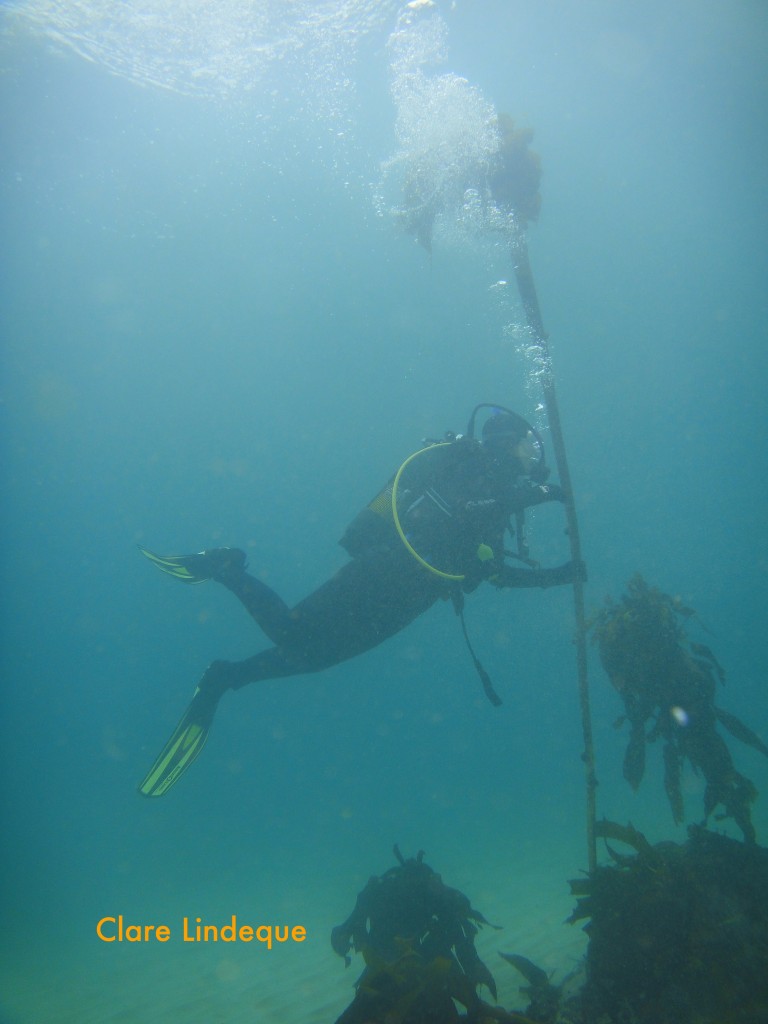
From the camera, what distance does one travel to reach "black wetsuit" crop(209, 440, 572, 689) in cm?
493

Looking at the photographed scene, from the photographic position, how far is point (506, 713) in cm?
5244

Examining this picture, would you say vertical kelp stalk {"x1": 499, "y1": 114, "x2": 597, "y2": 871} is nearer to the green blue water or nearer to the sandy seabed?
the green blue water

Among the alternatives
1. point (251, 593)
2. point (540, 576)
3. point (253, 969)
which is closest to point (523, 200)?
point (540, 576)

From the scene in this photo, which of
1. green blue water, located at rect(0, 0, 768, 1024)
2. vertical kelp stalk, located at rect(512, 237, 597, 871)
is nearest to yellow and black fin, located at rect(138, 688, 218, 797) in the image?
vertical kelp stalk, located at rect(512, 237, 597, 871)

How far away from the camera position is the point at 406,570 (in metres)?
5.22

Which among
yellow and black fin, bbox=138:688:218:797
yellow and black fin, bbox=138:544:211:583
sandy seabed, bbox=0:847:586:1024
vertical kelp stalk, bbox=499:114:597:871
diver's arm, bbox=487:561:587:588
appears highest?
vertical kelp stalk, bbox=499:114:597:871

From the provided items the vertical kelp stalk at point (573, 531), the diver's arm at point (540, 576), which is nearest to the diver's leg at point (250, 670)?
the diver's arm at point (540, 576)

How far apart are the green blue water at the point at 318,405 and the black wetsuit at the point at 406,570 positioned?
75.4 inches

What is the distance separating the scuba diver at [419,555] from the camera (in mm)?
4926

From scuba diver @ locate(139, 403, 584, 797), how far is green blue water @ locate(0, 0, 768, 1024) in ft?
6.16

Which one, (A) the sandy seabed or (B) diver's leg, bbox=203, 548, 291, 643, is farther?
(A) the sandy seabed

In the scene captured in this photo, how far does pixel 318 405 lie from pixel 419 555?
160ft

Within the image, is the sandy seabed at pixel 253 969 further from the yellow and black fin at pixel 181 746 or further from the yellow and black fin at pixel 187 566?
the yellow and black fin at pixel 187 566

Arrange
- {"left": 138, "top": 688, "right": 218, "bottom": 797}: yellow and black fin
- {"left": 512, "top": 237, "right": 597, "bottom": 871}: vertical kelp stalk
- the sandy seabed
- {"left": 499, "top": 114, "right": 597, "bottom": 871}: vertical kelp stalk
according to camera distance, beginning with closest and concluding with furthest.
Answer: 1. {"left": 512, "top": 237, "right": 597, "bottom": 871}: vertical kelp stalk
2. {"left": 138, "top": 688, "right": 218, "bottom": 797}: yellow and black fin
3. the sandy seabed
4. {"left": 499, "top": 114, "right": 597, "bottom": 871}: vertical kelp stalk
